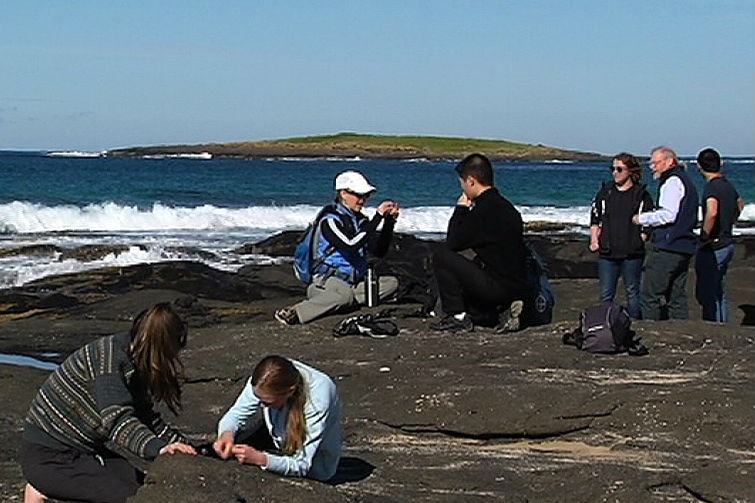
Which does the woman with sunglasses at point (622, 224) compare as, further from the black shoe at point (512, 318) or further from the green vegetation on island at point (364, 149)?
the green vegetation on island at point (364, 149)

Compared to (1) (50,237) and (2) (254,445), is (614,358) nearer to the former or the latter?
(2) (254,445)

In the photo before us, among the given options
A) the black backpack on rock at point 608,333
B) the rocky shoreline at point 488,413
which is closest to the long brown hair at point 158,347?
the rocky shoreline at point 488,413

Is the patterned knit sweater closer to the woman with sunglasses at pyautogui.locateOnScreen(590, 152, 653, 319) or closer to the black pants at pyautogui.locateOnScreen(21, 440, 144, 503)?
the black pants at pyautogui.locateOnScreen(21, 440, 144, 503)

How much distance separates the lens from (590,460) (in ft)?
27.5

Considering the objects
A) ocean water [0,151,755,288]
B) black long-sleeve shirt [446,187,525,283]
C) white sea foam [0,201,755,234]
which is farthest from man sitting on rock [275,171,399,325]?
white sea foam [0,201,755,234]

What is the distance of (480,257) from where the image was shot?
37.5 feet

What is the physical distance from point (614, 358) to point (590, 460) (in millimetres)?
2436

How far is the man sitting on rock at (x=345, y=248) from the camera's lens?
1187 cm

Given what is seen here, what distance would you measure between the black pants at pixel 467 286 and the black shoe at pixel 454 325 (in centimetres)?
7

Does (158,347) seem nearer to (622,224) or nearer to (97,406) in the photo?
(97,406)

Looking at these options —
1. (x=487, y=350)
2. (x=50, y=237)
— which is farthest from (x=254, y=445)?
(x=50, y=237)

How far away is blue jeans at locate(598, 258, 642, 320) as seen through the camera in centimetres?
1242

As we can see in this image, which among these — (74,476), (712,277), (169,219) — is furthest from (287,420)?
(169,219)

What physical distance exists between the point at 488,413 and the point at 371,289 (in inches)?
138
